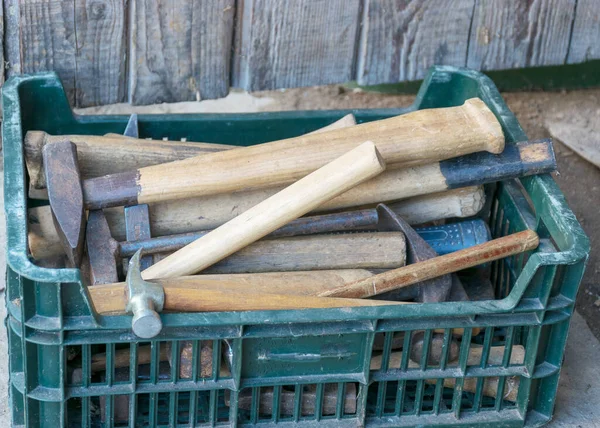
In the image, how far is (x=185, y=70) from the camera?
2773 millimetres

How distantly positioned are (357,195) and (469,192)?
32 centimetres

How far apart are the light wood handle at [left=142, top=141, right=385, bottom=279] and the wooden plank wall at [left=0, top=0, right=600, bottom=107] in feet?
2.64

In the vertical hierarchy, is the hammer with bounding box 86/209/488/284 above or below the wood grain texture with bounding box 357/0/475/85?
below

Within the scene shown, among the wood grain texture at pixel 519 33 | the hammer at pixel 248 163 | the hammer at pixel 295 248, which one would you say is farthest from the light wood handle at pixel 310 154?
the wood grain texture at pixel 519 33

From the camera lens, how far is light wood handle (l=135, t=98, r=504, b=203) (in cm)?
223

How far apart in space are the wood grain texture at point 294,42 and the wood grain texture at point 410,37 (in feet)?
0.19

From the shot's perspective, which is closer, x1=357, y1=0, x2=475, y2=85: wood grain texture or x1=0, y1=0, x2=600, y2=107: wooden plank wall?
x1=0, y1=0, x2=600, y2=107: wooden plank wall

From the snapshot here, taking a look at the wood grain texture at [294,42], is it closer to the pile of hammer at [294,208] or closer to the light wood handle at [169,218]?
the pile of hammer at [294,208]

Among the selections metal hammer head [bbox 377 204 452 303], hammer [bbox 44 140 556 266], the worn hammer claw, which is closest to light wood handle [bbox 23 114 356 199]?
hammer [bbox 44 140 556 266]

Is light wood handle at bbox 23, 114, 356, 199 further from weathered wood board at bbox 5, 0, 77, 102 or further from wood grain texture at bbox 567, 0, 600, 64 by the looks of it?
wood grain texture at bbox 567, 0, 600, 64

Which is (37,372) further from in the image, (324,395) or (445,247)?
(445,247)

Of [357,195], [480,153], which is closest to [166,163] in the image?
[357,195]

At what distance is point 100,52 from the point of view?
2678 mm

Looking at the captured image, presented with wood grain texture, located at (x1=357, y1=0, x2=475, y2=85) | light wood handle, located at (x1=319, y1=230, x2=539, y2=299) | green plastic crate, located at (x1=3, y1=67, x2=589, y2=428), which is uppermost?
wood grain texture, located at (x1=357, y1=0, x2=475, y2=85)
